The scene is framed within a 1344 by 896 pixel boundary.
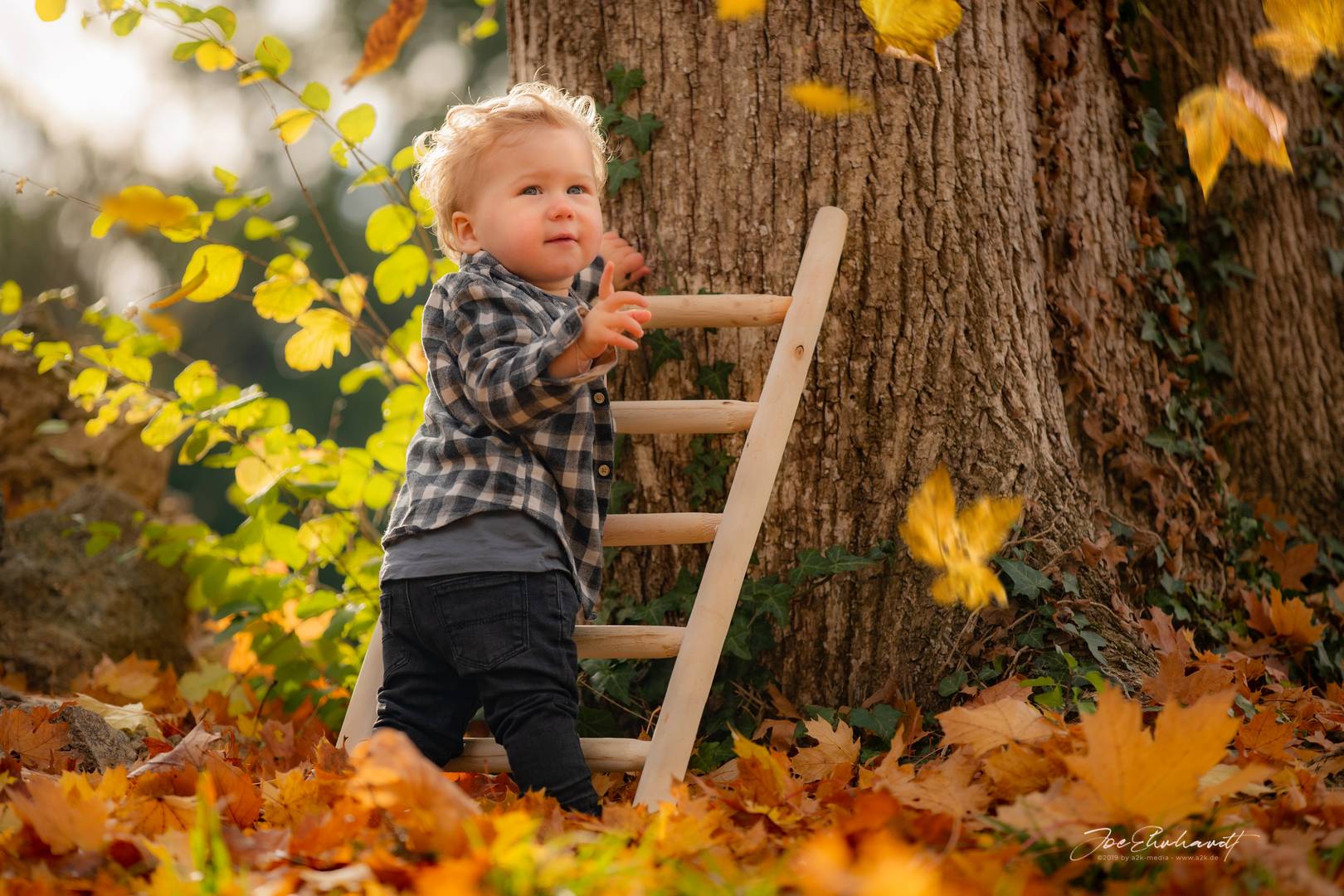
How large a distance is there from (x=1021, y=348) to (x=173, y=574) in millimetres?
2988

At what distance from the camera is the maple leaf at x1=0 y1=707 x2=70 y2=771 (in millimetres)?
1613

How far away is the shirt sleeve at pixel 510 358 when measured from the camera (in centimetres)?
155

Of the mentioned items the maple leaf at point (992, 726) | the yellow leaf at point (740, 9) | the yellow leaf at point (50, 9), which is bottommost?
the maple leaf at point (992, 726)

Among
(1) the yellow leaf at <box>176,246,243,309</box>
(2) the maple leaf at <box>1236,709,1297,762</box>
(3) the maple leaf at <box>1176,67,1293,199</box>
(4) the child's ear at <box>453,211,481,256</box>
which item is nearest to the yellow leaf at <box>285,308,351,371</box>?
(1) the yellow leaf at <box>176,246,243,309</box>

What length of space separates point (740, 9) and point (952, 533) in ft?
3.55

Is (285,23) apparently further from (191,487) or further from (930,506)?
(930,506)

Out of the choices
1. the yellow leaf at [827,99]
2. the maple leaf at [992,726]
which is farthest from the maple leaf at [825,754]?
the yellow leaf at [827,99]

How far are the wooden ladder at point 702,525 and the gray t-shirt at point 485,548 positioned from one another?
0.20m

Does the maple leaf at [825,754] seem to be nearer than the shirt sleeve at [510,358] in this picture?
No

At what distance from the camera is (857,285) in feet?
6.43

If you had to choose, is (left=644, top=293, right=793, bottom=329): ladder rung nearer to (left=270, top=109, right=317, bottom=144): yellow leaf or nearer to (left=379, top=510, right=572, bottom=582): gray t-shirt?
(left=379, top=510, right=572, bottom=582): gray t-shirt

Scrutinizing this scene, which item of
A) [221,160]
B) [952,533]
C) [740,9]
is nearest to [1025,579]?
[952,533]

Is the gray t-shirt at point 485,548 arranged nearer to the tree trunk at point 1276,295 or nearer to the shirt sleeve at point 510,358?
the shirt sleeve at point 510,358

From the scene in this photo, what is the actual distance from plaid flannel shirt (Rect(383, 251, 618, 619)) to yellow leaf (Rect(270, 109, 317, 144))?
26.1 inches
